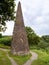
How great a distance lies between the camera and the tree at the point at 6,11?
50375 millimetres

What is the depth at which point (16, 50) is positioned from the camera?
→ 51.9 m

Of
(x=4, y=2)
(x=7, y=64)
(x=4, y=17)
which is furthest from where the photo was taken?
(x=4, y=17)

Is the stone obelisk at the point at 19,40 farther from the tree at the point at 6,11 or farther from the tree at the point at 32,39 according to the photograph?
the tree at the point at 32,39

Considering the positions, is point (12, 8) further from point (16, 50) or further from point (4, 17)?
point (16, 50)

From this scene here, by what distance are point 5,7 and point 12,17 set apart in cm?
463

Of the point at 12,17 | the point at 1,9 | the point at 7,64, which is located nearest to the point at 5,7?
the point at 1,9

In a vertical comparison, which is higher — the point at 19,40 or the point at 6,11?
the point at 6,11

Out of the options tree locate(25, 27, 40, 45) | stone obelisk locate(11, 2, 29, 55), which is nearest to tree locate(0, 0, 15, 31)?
stone obelisk locate(11, 2, 29, 55)

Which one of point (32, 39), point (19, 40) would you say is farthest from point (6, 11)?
point (32, 39)

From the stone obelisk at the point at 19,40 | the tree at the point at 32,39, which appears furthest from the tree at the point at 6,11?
the tree at the point at 32,39

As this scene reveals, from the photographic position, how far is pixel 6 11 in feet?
172

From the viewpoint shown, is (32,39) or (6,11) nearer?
(6,11)

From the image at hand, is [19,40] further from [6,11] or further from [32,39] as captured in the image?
[32,39]

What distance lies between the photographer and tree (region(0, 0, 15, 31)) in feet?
165
